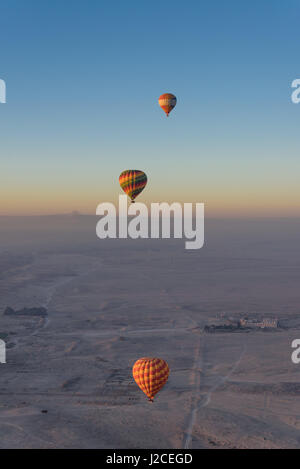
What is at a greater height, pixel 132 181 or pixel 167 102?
pixel 167 102

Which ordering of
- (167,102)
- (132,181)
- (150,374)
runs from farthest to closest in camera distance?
(167,102) → (132,181) → (150,374)

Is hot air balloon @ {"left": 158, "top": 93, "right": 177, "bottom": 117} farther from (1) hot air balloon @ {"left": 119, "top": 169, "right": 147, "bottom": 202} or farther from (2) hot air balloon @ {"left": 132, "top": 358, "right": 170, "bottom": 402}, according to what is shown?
(2) hot air balloon @ {"left": 132, "top": 358, "right": 170, "bottom": 402}

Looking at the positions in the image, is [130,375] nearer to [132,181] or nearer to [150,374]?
[150,374]

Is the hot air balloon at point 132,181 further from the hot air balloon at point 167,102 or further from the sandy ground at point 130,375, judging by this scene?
the sandy ground at point 130,375

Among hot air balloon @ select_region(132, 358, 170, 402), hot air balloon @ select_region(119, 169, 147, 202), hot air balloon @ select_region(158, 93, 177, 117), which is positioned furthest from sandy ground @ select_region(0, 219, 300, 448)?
hot air balloon @ select_region(158, 93, 177, 117)

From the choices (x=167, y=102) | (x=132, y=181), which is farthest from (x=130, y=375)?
Result: (x=167, y=102)
